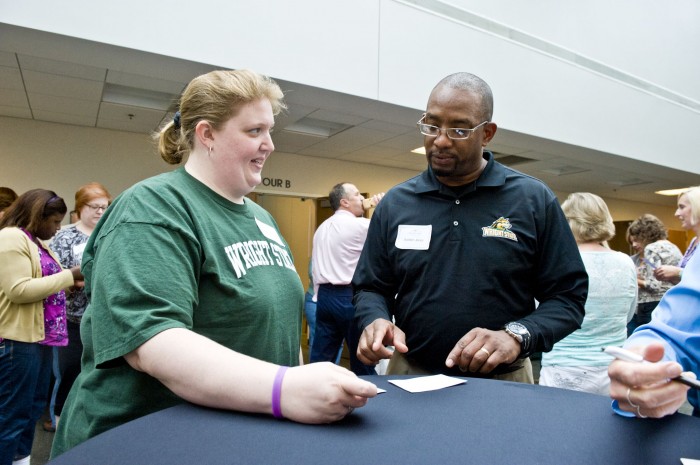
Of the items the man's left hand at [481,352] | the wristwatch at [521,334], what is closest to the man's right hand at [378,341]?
the man's left hand at [481,352]

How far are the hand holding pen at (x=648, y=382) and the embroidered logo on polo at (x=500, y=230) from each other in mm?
728

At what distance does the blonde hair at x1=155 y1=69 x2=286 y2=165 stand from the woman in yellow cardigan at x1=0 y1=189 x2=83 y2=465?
1669 mm

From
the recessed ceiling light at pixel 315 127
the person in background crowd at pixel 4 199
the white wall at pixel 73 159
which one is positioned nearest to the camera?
the person in background crowd at pixel 4 199

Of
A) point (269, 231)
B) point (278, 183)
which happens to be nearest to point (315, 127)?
point (278, 183)

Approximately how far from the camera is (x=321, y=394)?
70 centimetres

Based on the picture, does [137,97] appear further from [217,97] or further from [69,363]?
[217,97]

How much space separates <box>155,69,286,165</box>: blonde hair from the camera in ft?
3.27

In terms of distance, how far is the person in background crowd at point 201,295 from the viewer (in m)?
0.72

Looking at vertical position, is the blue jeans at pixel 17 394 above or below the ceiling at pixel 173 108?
below

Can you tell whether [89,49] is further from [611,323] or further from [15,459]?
[611,323]

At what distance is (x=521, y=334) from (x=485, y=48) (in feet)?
17.0

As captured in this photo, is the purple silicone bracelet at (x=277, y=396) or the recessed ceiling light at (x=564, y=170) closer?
the purple silicone bracelet at (x=277, y=396)

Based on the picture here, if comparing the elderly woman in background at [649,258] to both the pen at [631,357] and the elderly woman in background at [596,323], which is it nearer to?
the elderly woman in background at [596,323]

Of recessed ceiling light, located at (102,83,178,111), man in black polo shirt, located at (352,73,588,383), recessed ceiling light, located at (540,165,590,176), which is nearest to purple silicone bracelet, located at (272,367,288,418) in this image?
man in black polo shirt, located at (352,73,588,383)
